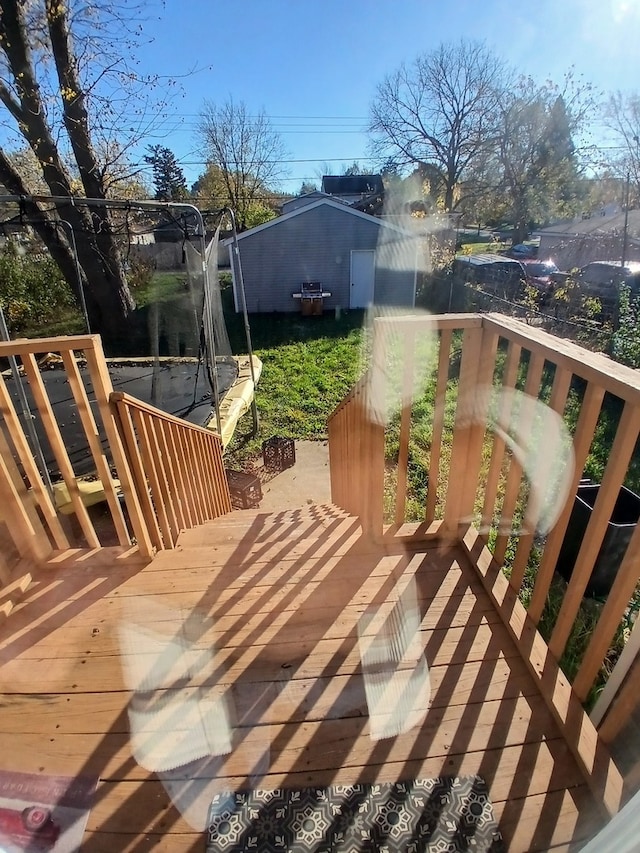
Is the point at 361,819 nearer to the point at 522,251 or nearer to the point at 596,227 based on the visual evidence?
the point at 596,227

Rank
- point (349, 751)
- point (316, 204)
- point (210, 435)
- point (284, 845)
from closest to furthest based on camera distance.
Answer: point (284, 845)
point (349, 751)
point (210, 435)
point (316, 204)

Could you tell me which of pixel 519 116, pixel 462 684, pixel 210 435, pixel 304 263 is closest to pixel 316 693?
pixel 462 684

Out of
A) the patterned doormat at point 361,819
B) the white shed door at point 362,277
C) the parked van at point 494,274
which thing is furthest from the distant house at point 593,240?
Result: the patterned doormat at point 361,819

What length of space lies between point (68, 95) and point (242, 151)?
48.4 ft

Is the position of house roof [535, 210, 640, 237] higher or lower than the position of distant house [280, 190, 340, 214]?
lower

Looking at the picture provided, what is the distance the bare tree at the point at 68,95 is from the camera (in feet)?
20.5

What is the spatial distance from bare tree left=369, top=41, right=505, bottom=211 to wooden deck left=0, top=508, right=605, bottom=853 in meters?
12.9

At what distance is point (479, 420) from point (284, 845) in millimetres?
1425

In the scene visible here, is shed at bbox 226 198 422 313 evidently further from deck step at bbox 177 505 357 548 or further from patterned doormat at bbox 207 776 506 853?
patterned doormat at bbox 207 776 506 853

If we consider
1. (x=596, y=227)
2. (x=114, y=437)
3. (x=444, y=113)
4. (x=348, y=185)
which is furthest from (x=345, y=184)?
(x=114, y=437)

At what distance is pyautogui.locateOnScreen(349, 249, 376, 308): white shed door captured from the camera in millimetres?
11555

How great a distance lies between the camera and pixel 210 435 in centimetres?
328

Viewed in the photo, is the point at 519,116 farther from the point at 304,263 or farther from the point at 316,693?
the point at 316,693

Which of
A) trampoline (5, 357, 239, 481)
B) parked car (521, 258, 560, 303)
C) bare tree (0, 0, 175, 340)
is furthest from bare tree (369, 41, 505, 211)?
trampoline (5, 357, 239, 481)
